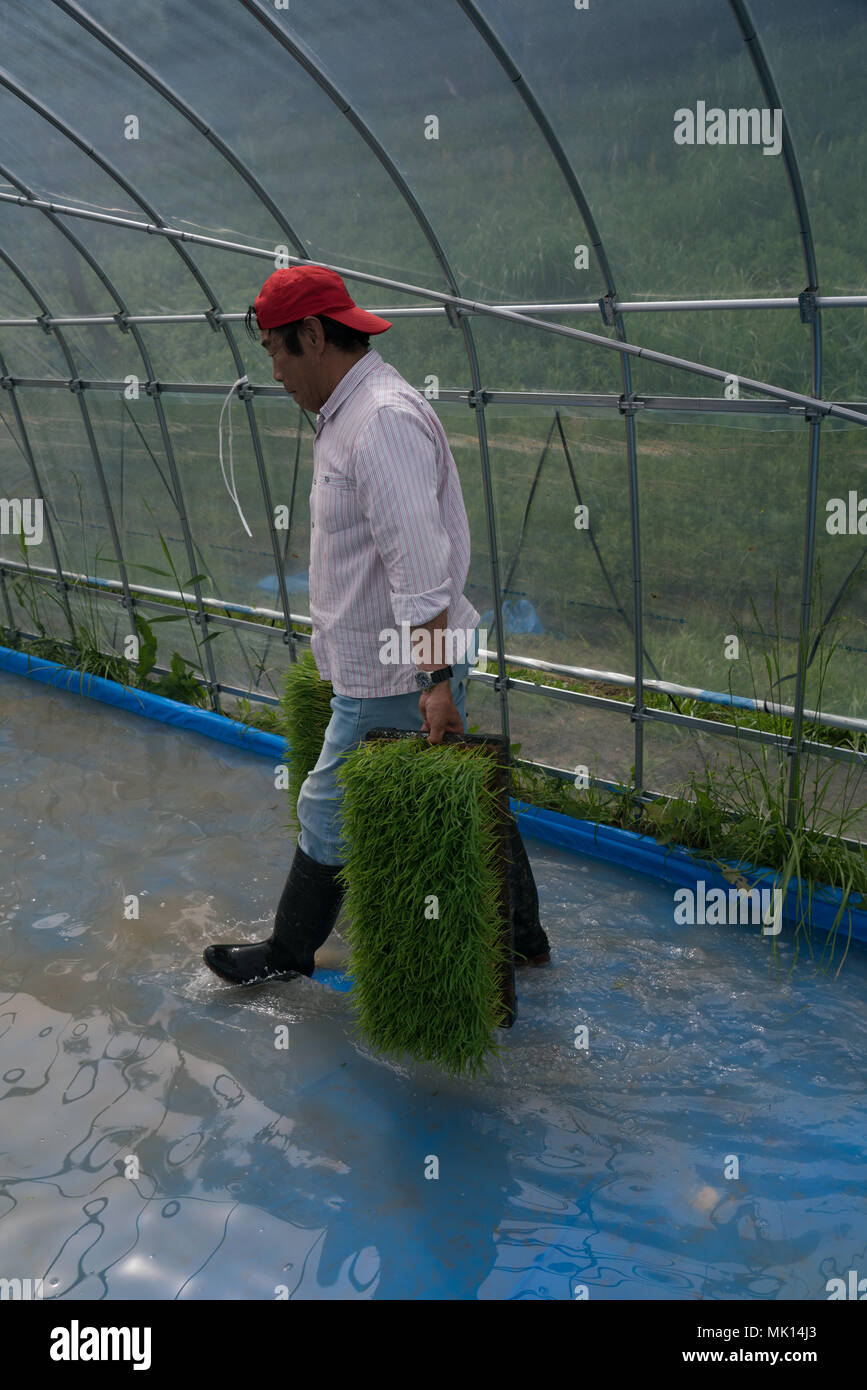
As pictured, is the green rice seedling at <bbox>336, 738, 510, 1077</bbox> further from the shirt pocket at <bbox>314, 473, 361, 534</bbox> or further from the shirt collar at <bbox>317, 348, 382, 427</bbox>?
the shirt collar at <bbox>317, 348, 382, 427</bbox>

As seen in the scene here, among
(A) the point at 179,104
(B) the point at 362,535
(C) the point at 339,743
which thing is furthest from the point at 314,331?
(A) the point at 179,104

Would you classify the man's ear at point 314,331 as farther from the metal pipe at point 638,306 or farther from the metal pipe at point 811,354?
the metal pipe at point 811,354

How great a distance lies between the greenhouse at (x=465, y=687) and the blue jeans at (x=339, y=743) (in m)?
0.02

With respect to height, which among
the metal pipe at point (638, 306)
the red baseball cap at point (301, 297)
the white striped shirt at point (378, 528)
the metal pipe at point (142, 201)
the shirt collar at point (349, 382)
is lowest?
the white striped shirt at point (378, 528)

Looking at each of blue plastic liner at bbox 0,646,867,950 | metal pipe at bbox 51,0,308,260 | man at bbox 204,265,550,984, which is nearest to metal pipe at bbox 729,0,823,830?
blue plastic liner at bbox 0,646,867,950

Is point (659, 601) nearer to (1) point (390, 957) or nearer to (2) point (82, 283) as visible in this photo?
(1) point (390, 957)

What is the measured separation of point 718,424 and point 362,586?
1.74 metres

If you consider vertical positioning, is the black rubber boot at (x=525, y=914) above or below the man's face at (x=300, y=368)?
below

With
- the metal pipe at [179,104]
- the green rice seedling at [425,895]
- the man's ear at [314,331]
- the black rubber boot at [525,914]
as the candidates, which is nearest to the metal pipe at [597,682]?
the black rubber boot at [525,914]

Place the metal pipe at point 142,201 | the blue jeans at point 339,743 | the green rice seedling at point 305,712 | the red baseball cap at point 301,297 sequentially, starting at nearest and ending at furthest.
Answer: the red baseball cap at point 301,297, the blue jeans at point 339,743, the green rice seedling at point 305,712, the metal pipe at point 142,201

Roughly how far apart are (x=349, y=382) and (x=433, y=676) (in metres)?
0.85

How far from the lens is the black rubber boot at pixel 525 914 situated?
12.6 feet

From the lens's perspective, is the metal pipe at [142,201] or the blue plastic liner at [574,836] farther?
the metal pipe at [142,201]

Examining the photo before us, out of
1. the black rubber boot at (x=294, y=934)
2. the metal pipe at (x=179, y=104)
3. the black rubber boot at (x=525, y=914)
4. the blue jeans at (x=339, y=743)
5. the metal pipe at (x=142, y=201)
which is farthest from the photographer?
the metal pipe at (x=142, y=201)
